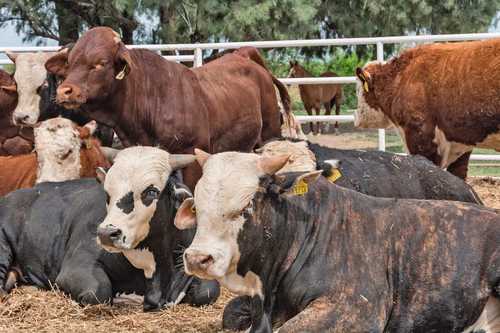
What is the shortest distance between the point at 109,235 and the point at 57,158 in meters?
1.95

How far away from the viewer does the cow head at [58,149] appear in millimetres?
6477

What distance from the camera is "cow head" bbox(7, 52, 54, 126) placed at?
7418mm

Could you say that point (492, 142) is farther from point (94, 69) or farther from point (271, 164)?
point (271, 164)

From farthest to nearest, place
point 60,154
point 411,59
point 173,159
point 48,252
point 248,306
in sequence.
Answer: point 411,59, point 60,154, point 48,252, point 173,159, point 248,306

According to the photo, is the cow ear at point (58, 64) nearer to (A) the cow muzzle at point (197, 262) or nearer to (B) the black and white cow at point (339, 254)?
(B) the black and white cow at point (339, 254)

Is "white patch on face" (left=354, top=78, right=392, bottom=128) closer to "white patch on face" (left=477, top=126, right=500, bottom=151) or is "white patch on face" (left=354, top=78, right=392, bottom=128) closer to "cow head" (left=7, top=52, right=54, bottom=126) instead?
"white patch on face" (left=477, top=126, right=500, bottom=151)

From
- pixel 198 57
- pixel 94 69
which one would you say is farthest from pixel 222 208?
pixel 198 57

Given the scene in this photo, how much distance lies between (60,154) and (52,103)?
4.09 ft

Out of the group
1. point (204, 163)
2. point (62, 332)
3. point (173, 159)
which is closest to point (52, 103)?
point (173, 159)

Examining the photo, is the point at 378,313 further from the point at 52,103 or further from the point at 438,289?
the point at 52,103

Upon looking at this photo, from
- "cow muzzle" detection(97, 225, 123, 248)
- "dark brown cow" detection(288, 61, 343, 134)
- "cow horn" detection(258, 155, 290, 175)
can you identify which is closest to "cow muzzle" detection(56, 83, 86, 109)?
"cow muzzle" detection(97, 225, 123, 248)

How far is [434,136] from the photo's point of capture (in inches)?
310

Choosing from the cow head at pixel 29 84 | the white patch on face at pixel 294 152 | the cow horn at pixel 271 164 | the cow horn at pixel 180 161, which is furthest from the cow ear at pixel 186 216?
the cow head at pixel 29 84

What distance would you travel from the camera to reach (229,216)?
3.90 metres
